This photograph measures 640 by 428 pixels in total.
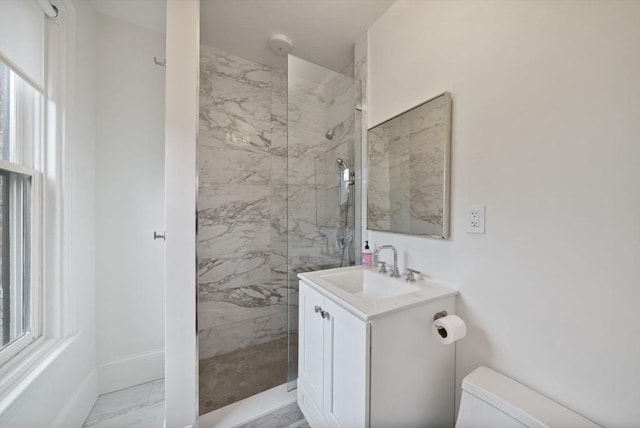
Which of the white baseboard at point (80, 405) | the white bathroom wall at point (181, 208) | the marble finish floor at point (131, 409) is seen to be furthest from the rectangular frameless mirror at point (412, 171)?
the white baseboard at point (80, 405)

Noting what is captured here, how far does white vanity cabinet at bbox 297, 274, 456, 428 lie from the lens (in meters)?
0.92

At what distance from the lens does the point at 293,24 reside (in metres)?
1.68

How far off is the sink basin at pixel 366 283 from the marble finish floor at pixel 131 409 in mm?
1288

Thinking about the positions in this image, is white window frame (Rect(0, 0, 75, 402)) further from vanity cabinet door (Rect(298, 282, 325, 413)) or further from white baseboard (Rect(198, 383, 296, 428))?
vanity cabinet door (Rect(298, 282, 325, 413))

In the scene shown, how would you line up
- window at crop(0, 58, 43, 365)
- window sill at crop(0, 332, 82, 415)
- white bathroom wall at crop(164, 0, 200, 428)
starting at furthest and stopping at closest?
white bathroom wall at crop(164, 0, 200, 428) → window at crop(0, 58, 43, 365) → window sill at crop(0, 332, 82, 415)

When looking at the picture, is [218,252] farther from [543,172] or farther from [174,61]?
[543,172]

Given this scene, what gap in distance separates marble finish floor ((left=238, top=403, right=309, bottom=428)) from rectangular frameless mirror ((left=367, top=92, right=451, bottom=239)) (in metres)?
1.26

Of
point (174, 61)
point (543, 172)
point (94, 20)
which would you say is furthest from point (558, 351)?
point (94, 20)

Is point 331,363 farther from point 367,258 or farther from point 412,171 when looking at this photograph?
point 412,171

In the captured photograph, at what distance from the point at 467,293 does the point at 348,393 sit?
0.71 m

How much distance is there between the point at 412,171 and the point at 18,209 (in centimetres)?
202

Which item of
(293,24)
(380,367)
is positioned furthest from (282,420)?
(293,24)

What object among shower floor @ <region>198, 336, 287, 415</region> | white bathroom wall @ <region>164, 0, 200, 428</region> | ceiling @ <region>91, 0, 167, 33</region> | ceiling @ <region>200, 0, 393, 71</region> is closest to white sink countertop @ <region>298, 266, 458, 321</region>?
white bathroom wall @ <region>164, 0, 200, 428</region>

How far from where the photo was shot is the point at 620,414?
0.72m
